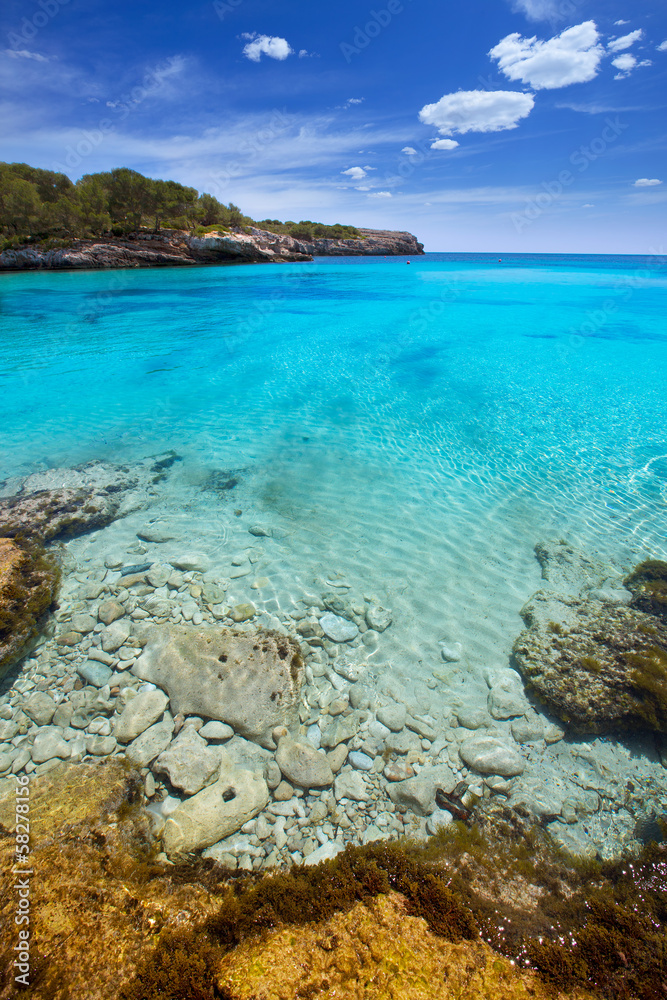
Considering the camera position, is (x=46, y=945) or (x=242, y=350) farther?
(x=242, y=350)

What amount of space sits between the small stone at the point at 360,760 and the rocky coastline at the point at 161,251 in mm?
68019

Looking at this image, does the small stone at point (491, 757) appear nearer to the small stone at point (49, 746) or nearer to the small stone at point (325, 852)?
the small stone at point (325, 852)

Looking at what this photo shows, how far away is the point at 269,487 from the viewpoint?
25.9 ft

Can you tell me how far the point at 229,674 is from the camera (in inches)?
167

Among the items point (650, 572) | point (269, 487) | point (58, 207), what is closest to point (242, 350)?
point (269, 487)

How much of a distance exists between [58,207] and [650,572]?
259ft

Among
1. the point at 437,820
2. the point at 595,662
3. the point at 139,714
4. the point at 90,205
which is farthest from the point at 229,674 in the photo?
the point at 90,205

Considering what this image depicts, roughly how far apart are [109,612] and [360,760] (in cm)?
341

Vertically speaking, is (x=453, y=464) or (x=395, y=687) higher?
(x=453, y=464)

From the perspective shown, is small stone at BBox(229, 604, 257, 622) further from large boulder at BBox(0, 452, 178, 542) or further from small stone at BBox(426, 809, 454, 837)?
large boulder at BBox(0, 452, 178, 542)

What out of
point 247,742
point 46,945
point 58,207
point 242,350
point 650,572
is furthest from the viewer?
point 58,207

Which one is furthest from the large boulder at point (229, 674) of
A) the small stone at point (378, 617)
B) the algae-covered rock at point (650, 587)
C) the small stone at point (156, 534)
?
the algae-covered rock at point (650, 587)

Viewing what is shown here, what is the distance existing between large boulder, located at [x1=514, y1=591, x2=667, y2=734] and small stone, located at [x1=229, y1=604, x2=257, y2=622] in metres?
3.22

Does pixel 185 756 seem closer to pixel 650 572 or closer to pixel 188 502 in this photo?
pixel 188 502
